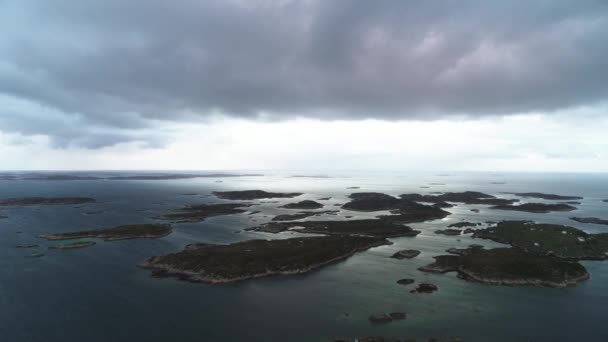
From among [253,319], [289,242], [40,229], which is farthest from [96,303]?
[40,229]

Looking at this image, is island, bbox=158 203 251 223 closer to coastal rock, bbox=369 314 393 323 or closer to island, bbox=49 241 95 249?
island, bbox=49 241 95 249

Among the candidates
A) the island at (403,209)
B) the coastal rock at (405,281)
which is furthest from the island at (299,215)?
the coastal rock at (405,281)

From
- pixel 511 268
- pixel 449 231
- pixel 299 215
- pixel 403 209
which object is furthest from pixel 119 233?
pixel 403 209

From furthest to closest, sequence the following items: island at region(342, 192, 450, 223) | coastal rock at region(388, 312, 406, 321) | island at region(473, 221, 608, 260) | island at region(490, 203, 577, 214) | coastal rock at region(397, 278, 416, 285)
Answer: island at region(490, 203, 577, 214) < island at region(342, 192, 450, 223) < island at region(473, 221, 608, 260) < coastal rock at region(397, 278, 416, 285) < coastal rock at region(388, 312, 406, 321)

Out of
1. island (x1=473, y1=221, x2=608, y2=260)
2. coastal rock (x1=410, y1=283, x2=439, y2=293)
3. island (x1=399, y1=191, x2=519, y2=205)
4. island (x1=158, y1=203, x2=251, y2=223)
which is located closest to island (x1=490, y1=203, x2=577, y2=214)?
island (x1=399, y1=191, x2=519, y2=205)

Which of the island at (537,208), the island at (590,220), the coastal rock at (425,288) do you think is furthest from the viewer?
the island at (537,208)

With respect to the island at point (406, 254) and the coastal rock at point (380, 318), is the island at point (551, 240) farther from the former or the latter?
the coastal rock at point (380, 318)
